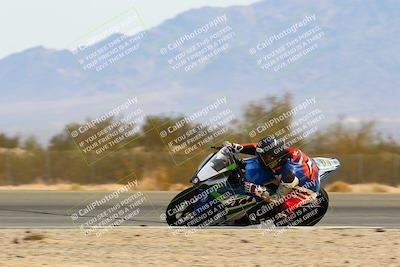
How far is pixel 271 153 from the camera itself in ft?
47.9

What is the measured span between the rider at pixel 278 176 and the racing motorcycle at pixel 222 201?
100mm

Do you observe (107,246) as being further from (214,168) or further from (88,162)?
(88,162)

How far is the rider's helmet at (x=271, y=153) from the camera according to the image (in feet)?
47.9

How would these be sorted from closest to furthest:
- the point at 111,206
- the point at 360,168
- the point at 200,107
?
the point at 111,206, the point at 360,168, the point at 200,107

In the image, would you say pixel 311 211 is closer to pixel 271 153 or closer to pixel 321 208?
pixel 321 208

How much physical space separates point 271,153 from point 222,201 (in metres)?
1.06

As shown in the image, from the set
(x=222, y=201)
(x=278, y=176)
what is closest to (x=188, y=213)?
(x=222, y=201)

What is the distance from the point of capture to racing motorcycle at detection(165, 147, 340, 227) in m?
14.4

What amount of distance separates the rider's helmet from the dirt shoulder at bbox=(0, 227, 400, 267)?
1141 mm

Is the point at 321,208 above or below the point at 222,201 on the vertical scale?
below

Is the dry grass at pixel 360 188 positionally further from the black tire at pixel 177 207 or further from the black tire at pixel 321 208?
the black tire at pixel 177 207

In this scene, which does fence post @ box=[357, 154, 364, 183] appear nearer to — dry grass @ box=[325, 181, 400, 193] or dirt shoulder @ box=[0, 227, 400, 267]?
dry grass @ box=[325, 181, 400, 193]

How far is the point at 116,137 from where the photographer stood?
3328 cm

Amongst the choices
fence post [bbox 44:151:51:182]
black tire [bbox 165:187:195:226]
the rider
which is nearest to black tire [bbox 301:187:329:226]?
the rider
